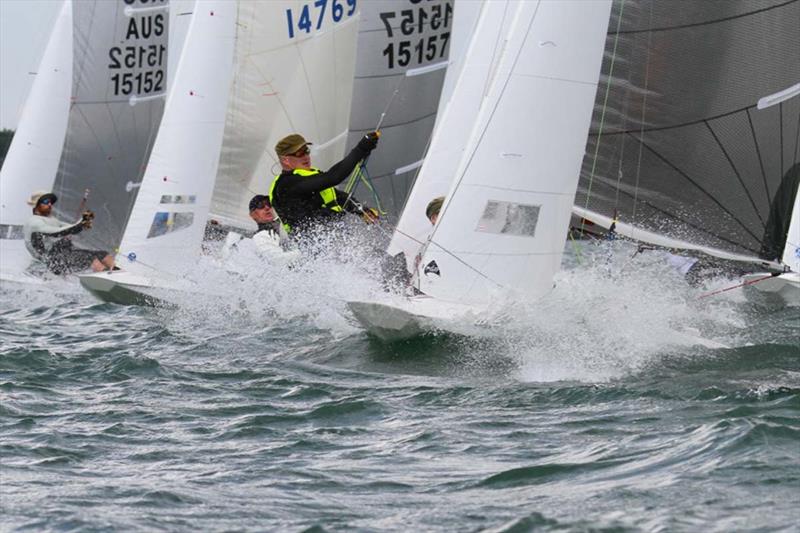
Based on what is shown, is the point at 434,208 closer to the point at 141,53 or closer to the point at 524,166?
the point at 524,166

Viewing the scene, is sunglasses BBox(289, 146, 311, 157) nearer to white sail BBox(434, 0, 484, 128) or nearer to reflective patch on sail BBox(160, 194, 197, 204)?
reflective patch on sail BBox(160, 194, 197, 204)

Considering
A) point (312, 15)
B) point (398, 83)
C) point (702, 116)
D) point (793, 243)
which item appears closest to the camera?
point (793, 243)

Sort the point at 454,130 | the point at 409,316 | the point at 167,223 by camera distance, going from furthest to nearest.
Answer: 1. the point at 167,223
2. the point at 454,130
3. the point at 409,316

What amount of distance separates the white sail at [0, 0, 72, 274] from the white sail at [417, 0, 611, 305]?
8.05 metres

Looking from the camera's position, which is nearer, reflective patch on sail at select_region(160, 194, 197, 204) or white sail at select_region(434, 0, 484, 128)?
reflective patch on sail at select_region(160, 194, 197, 204)

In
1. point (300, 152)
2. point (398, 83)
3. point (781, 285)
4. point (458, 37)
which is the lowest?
point (781, 285)

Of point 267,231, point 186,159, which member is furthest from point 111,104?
point 267,231

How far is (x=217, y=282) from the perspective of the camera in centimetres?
1052

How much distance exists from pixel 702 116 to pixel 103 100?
8.49 meters

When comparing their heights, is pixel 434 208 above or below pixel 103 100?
below

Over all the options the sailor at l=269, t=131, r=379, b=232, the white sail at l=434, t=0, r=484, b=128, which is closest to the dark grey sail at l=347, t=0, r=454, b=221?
the white sail at l=434, t=0, r=484, b=128

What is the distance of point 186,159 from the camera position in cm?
1217

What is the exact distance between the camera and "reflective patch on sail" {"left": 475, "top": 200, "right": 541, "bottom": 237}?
779 centimetres

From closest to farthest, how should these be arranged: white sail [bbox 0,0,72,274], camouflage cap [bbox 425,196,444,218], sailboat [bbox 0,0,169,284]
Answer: camouflage cap [bbox 425,196,444,218]
white sail [bbox 0,0,72,274]
sailboat [bbox 0,0,169,284]
